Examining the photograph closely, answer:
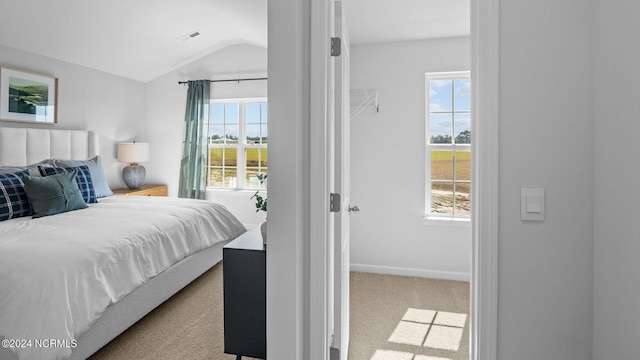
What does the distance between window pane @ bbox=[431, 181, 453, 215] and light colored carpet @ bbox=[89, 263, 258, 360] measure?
233 cm

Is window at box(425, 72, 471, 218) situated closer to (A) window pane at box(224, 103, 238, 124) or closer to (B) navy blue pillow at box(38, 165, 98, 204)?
(A) window pane at box(224, 103, 238, 124)

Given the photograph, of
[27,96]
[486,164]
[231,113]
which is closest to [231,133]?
[231,113]

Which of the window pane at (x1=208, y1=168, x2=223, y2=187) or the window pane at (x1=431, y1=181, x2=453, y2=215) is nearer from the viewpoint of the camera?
the window pane at (x1=431, y1=181, x2=453, y2=215)

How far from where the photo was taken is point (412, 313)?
2811 millimetres

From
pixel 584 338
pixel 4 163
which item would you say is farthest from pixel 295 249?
pixel 4 163

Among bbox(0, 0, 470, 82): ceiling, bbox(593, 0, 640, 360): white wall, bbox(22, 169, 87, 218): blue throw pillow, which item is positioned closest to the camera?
bbox(593, 0, 640, 360): white wall

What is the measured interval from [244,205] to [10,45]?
3.16m

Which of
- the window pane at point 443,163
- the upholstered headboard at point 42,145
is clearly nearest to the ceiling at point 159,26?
the upholstered headboard at point 42,145

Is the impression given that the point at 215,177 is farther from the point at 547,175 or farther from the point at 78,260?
the point at 547,175

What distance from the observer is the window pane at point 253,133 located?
17.1ft

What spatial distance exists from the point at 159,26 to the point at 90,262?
315 cm

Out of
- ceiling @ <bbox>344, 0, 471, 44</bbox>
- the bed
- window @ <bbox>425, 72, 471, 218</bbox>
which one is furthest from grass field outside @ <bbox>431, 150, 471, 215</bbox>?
the bed

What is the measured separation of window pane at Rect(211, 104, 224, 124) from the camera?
17.5 ft

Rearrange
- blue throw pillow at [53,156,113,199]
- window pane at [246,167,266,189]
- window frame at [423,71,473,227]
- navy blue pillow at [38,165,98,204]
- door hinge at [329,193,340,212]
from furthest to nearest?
window pane at [246,167,266,189] < blue throw pillow at [53,156,113,199] < window frame at [423,71,473,227] < navy blue pillow at [38,165,98,204] < door hinge at [329,193,340,212]
